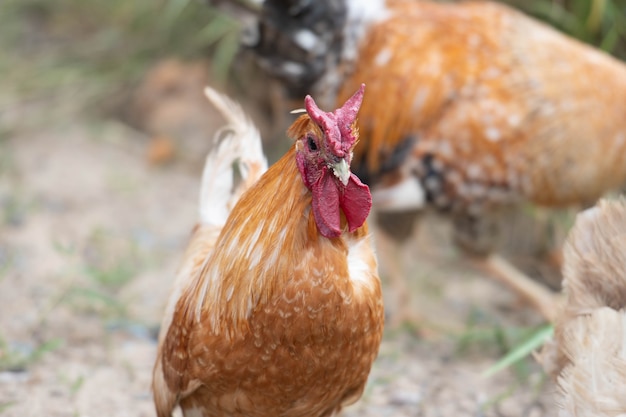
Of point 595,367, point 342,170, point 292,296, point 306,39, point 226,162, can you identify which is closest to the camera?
point 342,170

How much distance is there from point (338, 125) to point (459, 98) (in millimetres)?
2132

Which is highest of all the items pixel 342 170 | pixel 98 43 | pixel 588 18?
pixel 342 170

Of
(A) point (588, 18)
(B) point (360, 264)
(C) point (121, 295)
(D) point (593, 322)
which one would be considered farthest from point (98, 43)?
(D) point (593, 322)

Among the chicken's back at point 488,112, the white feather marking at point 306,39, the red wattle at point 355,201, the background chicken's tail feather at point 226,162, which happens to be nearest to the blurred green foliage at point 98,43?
the chicken's back at point 488,112

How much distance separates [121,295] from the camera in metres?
4.48

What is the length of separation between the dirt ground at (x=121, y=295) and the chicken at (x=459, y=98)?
76 centimetres

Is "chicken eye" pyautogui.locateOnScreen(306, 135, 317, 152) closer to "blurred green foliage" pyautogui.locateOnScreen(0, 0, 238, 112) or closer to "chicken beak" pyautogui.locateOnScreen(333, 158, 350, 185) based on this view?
"chicken beak" pyautogui.locateOnScreen(333, 158, 350, 185)

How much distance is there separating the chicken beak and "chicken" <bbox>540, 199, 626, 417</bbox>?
1047 mm

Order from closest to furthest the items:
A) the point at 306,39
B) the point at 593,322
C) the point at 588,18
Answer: the point at 593,322, the point at 306,39, the point at 588,18

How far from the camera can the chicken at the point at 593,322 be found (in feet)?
7.76

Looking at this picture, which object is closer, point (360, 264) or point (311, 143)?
point (311, 143)

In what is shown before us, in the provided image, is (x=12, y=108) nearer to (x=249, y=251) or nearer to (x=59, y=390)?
(x=59, y=390)

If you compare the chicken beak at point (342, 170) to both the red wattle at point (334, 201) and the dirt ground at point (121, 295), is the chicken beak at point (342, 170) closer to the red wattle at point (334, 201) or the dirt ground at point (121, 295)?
the red wattle at point (334, 201)

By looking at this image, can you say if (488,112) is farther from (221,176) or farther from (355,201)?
(355,201)
